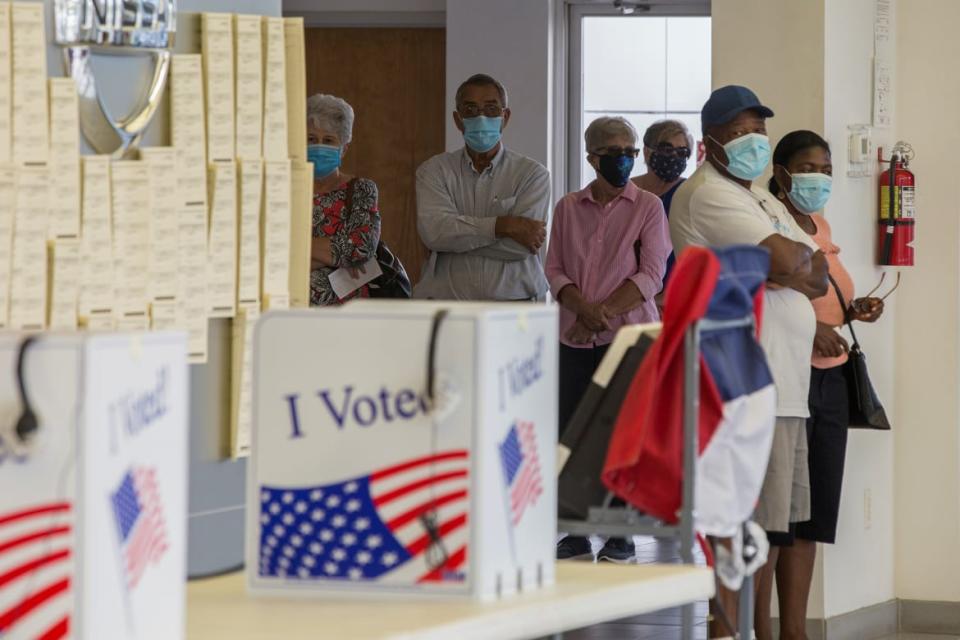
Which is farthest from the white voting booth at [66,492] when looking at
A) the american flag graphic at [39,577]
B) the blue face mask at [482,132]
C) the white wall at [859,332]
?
the blue face mask at [482,132]

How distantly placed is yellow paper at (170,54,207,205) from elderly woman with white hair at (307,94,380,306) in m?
2.29

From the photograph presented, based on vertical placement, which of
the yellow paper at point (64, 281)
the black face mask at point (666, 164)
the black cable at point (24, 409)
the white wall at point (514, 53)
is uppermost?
the white wall at point (514, 53)

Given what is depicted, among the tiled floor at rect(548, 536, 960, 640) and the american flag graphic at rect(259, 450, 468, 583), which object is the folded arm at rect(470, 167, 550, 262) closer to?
the tiled floor at rect(548, 536, 960, 640)

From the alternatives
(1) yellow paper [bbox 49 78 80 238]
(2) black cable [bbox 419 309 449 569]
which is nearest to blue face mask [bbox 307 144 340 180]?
(1) yellow paper [bbox 49 78 80 238]

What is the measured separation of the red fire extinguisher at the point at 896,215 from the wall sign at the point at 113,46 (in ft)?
9.56

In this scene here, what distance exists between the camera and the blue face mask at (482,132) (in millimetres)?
5344


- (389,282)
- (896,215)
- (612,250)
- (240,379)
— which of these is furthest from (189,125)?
(612,250)

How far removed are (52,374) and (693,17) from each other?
7099 millimetres

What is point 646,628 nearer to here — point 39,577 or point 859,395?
point 859,395

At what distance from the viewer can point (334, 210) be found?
5.02 meters

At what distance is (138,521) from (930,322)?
3851 millimetres

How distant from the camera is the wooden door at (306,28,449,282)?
326 inches

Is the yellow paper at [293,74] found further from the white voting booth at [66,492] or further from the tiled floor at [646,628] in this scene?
the tiled floor at [646,628]

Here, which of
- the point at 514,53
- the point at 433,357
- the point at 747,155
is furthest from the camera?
the point at 514,53
